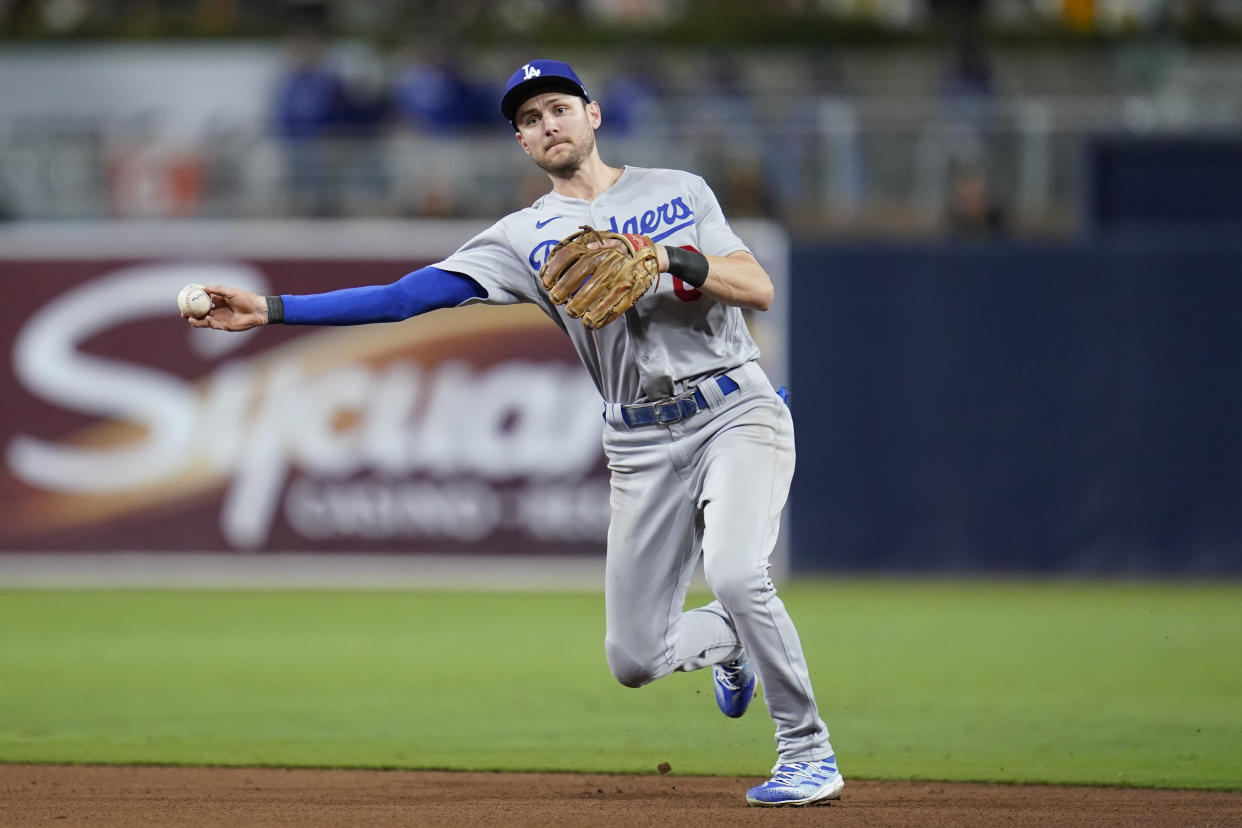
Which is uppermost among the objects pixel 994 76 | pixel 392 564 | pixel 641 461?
pixel 994 76

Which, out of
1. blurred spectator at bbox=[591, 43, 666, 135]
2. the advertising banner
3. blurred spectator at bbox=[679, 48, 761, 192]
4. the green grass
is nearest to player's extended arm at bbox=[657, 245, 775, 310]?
the green grass

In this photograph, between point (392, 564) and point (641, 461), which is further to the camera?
point (392, 564)

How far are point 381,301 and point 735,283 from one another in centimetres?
109

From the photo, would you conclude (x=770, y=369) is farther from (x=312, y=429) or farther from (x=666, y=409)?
(x=666, y=409)

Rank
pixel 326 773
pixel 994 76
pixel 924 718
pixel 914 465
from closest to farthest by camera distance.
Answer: pixel 326 773 → pixel 924 718 → pixel 914 465 → pixel 994 76

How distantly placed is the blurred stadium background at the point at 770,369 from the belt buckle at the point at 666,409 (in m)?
7.14

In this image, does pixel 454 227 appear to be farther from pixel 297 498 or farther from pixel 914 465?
pixel 914 465

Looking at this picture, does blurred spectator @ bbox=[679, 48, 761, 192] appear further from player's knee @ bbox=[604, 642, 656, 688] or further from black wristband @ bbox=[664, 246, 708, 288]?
black wristband @ bbox=[664, 246, 708, 288]

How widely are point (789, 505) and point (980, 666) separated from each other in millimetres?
3894

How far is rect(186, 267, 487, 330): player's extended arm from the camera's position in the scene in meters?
5.19

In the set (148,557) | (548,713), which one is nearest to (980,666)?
(548,713)

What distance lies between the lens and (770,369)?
12.6 metres

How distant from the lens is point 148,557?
505 inches

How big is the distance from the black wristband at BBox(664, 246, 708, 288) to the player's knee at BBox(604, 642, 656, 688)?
126cm
